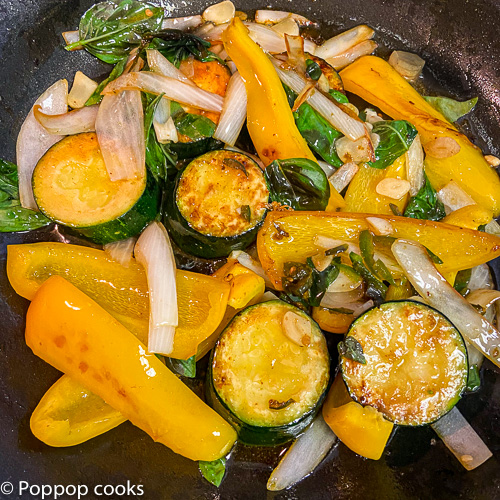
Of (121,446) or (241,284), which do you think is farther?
(121,446)

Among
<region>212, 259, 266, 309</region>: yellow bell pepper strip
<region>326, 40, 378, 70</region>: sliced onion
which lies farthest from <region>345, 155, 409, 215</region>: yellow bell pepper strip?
<region>326, 40, 378, 70</region>: sliced onion

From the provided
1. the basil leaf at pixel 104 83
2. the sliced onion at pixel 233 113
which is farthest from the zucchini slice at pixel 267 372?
the basil leaf at pixel 104 83

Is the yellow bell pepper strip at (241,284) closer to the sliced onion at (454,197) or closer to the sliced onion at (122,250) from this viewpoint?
the sliced onion at (122,250)

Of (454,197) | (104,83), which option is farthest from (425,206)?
(104,83)

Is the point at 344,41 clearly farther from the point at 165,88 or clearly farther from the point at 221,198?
the point at 221,198

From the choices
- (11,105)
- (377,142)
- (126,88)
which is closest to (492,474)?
(377,142)

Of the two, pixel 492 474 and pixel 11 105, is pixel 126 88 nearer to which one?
pixel 11 105

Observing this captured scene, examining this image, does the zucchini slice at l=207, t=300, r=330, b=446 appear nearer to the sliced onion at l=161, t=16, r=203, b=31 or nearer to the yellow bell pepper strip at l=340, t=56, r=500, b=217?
the yellow bell pepper strip at l=340, t=56, r=500, b=217
